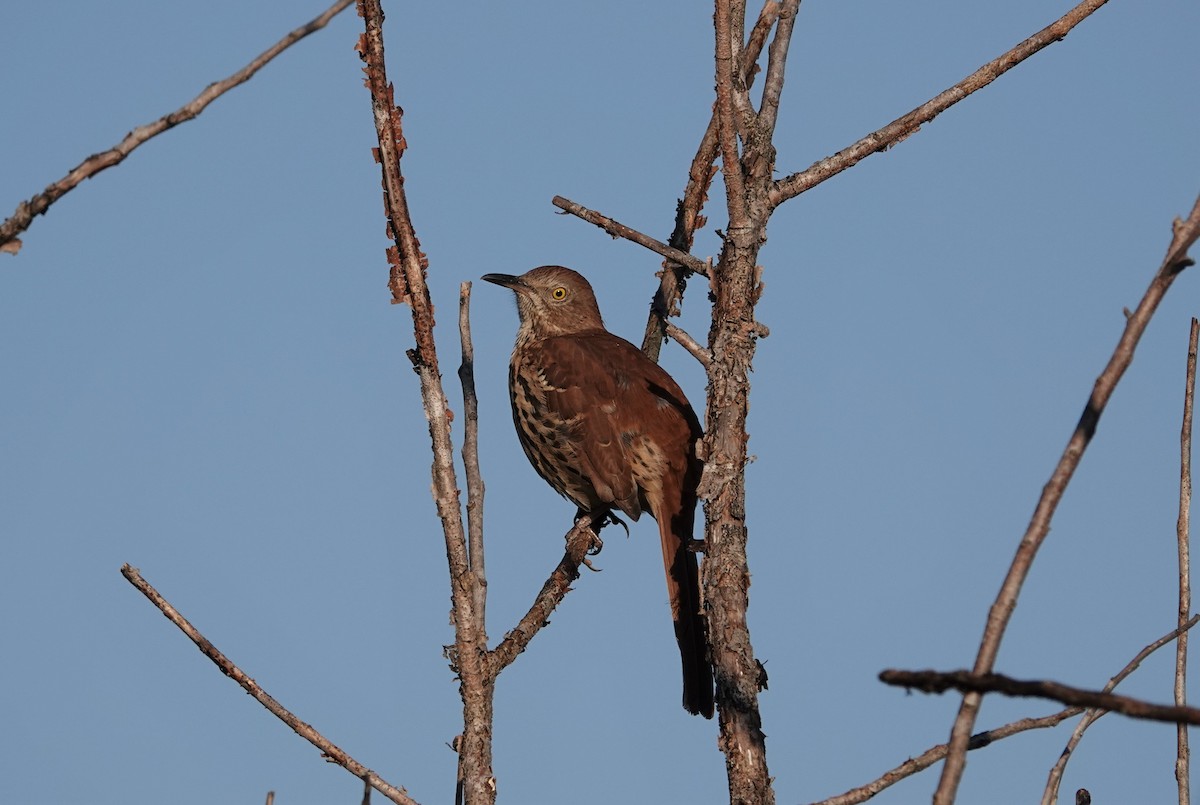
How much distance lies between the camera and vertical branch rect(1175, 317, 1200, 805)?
2828mm

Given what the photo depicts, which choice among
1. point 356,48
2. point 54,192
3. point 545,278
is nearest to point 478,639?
point 356,48

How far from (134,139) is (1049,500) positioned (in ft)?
3.88

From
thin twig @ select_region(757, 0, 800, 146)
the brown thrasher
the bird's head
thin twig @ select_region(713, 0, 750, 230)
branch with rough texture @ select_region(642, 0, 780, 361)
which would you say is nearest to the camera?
thin twig @ select_region(713, 0, 750, 230)

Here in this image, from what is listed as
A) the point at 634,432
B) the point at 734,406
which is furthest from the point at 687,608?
the point at 734,406

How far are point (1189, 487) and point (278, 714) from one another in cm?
217

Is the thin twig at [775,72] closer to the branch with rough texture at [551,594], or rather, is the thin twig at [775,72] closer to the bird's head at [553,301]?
the branch with rough texture at [551,594]

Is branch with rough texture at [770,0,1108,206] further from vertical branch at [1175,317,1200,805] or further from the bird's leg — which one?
the bird's leg

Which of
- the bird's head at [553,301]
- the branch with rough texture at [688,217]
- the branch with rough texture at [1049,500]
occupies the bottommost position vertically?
the branch with rough texture at [1049,500]

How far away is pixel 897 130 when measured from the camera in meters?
3.55

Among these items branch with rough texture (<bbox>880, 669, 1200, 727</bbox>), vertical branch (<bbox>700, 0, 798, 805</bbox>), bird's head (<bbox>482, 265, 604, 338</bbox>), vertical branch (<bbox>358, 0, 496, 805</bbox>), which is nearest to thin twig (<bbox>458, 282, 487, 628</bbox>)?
vertical branch (<bbox>358, 0, 496, 805</bbox>)

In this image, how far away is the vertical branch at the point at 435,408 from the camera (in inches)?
116

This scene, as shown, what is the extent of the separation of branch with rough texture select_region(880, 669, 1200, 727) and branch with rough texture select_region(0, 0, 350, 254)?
3.24 ft

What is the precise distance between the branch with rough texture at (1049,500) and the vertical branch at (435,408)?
1522 millimetres

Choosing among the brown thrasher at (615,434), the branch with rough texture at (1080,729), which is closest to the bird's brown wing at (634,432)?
the brown thrasher at (615,434)
